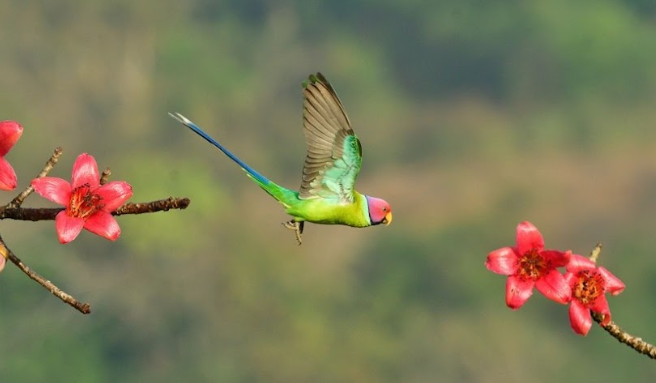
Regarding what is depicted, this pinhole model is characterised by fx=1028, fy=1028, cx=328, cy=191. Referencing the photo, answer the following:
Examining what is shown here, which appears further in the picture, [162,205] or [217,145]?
[217,145]

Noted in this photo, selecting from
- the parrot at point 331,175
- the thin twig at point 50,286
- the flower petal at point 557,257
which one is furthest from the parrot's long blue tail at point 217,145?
the flower petal at point 557,257

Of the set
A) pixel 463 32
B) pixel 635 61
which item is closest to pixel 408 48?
pixel 463 32

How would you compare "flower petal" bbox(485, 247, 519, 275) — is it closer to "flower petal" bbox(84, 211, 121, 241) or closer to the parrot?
the parrot

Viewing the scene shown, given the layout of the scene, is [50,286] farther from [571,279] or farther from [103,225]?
[571,279]

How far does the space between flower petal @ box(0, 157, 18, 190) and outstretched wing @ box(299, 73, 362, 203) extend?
0.40 metres

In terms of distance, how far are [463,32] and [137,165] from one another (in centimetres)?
1232

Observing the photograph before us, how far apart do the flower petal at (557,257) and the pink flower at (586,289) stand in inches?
0.7

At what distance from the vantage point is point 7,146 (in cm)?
88

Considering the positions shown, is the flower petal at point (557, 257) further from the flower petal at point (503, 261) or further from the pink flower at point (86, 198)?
the pink flower at point (86, 198)

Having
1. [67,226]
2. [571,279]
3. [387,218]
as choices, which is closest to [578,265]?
[571,279]

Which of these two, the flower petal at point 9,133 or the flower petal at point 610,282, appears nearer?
the flower petal at point 9,133

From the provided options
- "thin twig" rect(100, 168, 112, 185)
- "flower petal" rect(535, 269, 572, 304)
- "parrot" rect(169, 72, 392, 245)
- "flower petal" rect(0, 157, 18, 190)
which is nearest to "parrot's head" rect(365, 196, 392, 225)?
"parrot" rect(169, 72, 392, 245)

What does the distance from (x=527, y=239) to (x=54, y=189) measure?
0.48 m

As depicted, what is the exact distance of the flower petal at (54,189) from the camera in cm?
90
